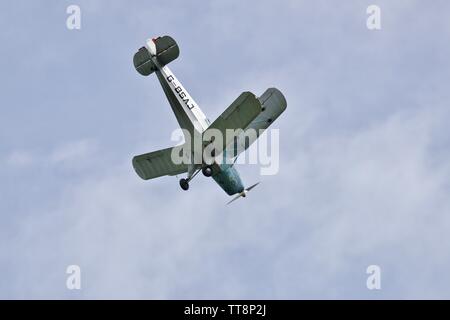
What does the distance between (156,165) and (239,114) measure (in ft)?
26.1

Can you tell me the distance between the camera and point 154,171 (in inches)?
2699

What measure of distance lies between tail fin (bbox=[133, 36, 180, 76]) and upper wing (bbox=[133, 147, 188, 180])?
461 cm

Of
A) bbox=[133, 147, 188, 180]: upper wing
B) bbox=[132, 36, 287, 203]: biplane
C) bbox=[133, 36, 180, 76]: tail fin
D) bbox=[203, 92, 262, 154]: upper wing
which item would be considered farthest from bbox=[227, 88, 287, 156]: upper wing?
bbox=[133, 36, 180, 76]: tail fin

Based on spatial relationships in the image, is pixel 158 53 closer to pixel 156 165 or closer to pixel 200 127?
pixel 200 127

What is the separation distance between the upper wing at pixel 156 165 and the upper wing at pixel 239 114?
4.55 m

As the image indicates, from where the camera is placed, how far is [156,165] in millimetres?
68188

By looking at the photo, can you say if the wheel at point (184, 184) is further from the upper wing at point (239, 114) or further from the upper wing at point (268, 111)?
the upper wing at point (268, 111)

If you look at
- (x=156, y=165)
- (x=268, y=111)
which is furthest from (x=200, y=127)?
(x=268, y=111)

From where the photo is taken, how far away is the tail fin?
66.6m

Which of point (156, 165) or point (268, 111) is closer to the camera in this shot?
point (156, 165)

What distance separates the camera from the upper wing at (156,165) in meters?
67.3
